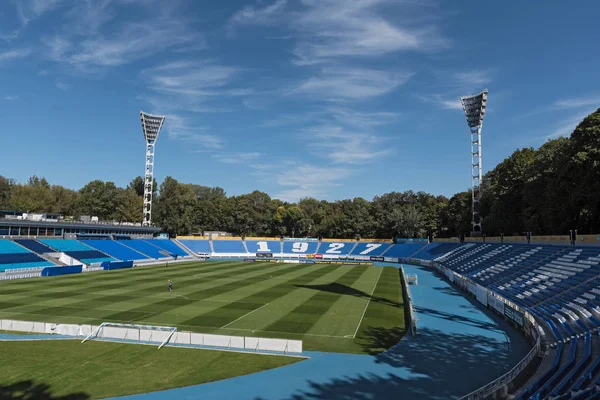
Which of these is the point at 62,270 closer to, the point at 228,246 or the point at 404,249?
the point at 228,246

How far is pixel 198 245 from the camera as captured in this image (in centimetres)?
8044

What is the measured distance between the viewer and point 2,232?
171 ft

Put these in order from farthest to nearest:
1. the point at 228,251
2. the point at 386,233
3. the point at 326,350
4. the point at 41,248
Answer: the point at 386,233 < the point at 228,251 < the point at 41,248 < the point at 326,350

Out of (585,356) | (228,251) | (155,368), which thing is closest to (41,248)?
(228,251)

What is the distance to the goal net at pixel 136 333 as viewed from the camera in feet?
63.5

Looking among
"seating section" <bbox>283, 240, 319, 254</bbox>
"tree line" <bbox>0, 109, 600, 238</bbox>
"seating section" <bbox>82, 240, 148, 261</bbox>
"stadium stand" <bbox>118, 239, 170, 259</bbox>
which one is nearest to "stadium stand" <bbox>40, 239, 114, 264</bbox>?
"seating section" <bbox>82, 240, 148, 261</bbox>

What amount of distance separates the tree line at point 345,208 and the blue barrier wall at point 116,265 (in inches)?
1806

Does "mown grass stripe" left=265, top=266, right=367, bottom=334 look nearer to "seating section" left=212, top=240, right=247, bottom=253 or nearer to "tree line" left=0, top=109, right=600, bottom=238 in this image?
"tree line" left=0, top=109, right=600, bottom=238

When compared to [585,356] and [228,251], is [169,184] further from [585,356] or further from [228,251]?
[585,356]

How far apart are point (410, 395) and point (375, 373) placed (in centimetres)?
227

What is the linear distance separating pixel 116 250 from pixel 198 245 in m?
20.4

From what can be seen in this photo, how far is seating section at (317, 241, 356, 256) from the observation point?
80.7 meters

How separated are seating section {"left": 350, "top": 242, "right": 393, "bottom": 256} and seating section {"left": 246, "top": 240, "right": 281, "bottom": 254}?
52.6ft

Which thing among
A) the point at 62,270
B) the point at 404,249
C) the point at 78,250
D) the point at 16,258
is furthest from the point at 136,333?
the point at 404,249
